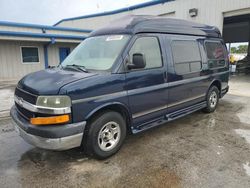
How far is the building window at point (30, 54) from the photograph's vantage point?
14289 mm

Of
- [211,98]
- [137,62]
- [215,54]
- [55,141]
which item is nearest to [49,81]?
[55,141]

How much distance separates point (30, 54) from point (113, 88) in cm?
1295

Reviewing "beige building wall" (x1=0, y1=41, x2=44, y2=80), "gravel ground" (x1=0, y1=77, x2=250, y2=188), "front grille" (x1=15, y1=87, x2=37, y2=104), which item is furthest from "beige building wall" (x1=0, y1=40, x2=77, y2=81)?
"front grille" (x1=15, y1=87, x2=37, y2=104)

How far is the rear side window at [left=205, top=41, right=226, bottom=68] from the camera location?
5.86 meters

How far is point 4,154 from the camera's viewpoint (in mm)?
3883

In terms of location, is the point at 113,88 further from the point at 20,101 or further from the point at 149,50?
the point at 20,101

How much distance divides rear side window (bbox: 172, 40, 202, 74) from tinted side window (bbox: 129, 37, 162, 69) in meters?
0.52

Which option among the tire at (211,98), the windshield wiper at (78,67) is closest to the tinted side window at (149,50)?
the windshield wiper at (78,67)

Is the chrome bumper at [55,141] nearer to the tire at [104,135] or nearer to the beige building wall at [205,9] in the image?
the tire at [104,135]

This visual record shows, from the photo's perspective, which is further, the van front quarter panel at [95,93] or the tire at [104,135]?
the tire at [104,135]

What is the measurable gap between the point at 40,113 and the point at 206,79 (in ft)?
14.1

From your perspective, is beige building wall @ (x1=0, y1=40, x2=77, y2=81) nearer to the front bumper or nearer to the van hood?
the van hood

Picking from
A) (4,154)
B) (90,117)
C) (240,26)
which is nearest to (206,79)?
(90,117)

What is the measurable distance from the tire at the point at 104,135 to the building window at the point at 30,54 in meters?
12.8
